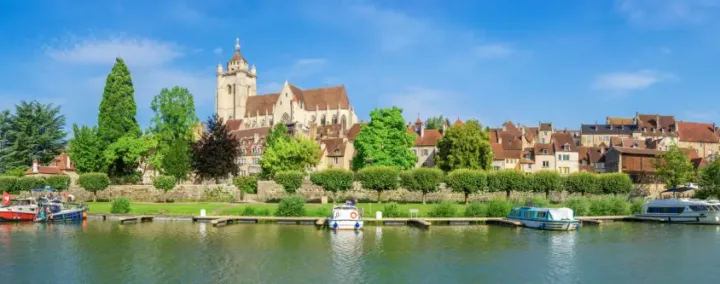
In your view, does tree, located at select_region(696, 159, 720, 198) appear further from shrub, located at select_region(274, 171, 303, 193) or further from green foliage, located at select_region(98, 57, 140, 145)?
green foliage, located at select_region(98, 57, 140, 145)

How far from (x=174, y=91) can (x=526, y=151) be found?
166 feet

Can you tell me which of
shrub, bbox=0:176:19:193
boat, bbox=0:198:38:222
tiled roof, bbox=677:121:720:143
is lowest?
boat, bbox=0:198:38:222

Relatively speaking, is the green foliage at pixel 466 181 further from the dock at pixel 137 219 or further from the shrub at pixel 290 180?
the dock at pixel 137 219

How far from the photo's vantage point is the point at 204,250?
108ft

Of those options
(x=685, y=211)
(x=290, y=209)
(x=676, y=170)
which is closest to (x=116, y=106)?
(x=290, y=209)

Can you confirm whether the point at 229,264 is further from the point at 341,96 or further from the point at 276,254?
the point at 341,96

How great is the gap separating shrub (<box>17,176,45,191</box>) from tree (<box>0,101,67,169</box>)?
40.6 ft

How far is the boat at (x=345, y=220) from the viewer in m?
42.7

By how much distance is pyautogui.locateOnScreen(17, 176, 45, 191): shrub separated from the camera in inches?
2623

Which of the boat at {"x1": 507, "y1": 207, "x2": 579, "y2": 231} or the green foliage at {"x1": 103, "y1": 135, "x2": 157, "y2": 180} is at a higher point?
the green foliage at {"x1": 103, "y1": 135, "x2": 157, "y2": 180}

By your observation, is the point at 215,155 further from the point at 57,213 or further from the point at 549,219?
the point at 549,219

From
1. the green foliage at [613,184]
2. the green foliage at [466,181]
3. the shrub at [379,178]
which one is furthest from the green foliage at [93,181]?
the green foliage at [613,184]

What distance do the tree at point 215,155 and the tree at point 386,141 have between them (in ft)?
51.7

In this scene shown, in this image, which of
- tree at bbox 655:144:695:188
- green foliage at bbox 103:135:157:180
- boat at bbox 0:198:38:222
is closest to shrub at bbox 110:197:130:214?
boat at bbox 0:198:38:222
